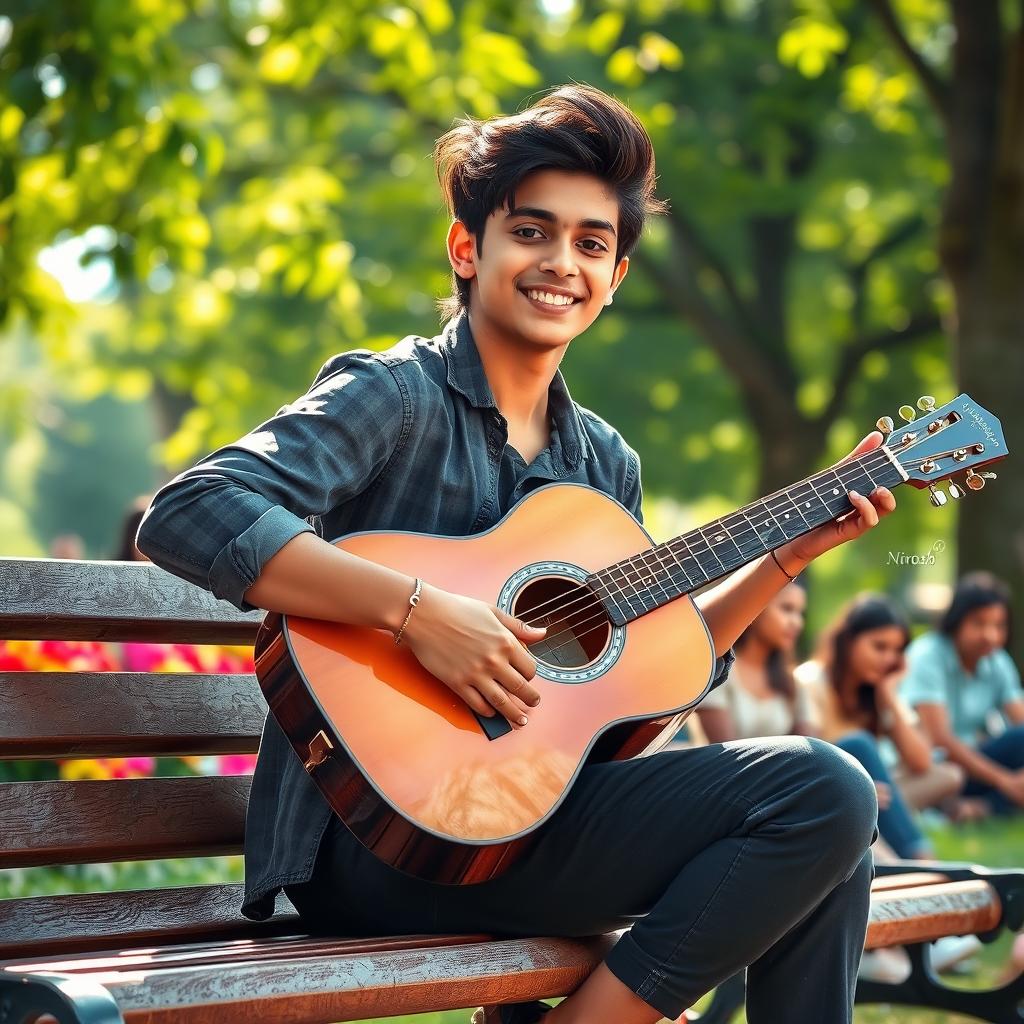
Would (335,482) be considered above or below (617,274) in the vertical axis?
below

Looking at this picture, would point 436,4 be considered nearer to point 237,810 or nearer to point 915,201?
point 237,810

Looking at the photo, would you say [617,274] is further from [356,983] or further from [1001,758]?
[1001,758]

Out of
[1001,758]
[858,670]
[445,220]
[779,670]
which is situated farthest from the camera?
[445,220]

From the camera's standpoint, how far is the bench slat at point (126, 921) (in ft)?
9.02

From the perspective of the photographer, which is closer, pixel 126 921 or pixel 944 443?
pixel 126 921

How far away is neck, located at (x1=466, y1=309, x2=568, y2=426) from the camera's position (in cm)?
302

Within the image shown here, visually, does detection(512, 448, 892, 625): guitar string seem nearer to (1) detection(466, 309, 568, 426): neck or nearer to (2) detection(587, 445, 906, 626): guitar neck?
(2) detection(587, 445, 906, 626): guitar neck

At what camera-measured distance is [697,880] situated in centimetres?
244

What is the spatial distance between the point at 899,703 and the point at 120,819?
16.5ft

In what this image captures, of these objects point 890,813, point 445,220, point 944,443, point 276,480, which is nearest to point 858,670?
point 890,813

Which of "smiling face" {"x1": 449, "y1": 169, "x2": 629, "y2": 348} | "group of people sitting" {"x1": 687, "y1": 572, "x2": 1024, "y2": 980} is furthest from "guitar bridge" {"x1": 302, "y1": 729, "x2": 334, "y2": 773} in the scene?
"group of people sitting" {"x1": 687, "y1": 572, "x2": 1024, "y2": 980}

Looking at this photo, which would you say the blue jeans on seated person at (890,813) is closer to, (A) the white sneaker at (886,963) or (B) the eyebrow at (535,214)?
(A) the white sneaker at (886,963)

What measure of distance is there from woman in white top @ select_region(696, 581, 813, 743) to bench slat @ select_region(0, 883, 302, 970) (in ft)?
10.5

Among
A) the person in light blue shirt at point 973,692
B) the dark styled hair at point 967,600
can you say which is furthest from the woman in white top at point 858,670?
the dark styled hair at point 967,600
